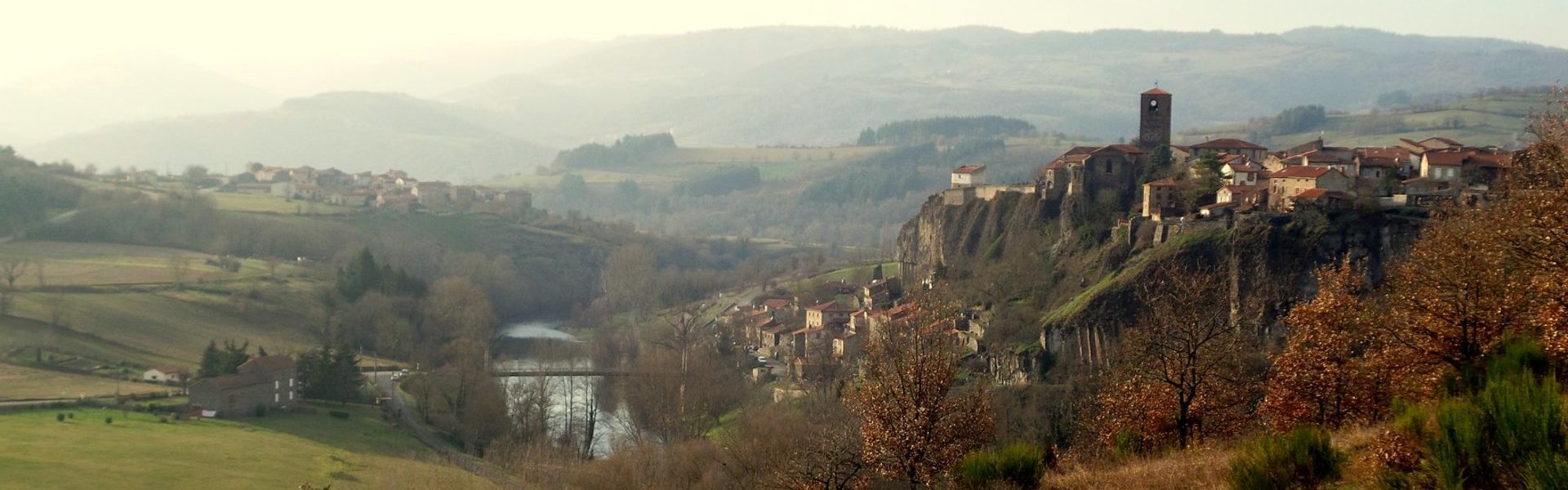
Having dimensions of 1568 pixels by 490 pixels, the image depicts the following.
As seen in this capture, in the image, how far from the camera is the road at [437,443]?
41562mm

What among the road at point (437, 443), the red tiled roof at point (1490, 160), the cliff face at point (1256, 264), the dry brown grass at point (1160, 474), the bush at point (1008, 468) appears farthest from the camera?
the red tiled roof at point (1490, 160)

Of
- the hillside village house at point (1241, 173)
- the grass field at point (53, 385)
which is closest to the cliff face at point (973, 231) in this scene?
the hillside village house at point (1241, 173)

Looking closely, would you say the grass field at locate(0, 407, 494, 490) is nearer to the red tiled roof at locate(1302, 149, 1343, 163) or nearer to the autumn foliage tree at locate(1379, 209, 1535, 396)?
the autumn foliage tree at locate(1379, 209, 1535, 396)

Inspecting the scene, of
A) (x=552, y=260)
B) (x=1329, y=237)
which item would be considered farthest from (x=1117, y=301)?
(x=552, y=260)

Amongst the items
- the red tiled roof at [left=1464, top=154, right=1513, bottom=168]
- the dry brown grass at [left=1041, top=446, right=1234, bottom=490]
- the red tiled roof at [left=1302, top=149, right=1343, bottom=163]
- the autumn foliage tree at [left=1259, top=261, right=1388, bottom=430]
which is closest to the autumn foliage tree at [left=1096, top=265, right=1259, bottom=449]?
the autumn foliage tree at [left=1259, top=261, right=1388, bottom=430]

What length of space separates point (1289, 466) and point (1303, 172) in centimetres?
3480

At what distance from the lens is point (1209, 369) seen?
21188 mm

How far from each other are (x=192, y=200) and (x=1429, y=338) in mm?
94208

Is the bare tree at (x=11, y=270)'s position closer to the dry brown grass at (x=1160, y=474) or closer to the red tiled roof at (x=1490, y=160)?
the red tiled roof at (x=1490, y=160)

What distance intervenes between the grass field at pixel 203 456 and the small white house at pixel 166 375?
→ 5.54 m

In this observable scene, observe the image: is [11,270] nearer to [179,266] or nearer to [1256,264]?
[179,266]

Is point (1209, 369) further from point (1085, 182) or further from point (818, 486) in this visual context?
point (1085, 182)

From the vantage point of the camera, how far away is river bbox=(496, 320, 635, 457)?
173ft

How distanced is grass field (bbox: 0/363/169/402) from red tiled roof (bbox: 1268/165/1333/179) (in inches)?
1520
